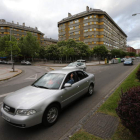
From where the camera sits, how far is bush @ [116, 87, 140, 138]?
2074mm

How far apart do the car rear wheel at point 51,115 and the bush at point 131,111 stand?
1803 mm

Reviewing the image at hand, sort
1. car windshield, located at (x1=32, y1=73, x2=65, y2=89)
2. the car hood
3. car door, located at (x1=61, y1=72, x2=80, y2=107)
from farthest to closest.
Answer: car windshield, located at (x1=32, y1=73, x2=65, y2=89) < car door, located at (x1=61, y1=72, x2=80, y2=107) < the car hood

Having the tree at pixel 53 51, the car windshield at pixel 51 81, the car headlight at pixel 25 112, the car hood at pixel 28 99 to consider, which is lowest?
the car headlight at pixel 25 112

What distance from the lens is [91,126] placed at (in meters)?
2.94

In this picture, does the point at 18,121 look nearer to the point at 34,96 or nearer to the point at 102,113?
the point at 34,96

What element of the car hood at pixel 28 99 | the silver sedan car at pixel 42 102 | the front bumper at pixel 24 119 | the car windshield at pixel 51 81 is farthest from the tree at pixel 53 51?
the front bumper at pixel 24 119

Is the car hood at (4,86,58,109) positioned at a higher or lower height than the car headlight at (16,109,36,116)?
higher

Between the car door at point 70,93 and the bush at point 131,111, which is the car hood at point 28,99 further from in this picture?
the bush at point 131,111

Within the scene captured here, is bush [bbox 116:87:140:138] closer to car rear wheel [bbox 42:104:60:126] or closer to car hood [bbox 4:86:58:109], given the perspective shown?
car rear wheel [bbox 42:104:60:126]

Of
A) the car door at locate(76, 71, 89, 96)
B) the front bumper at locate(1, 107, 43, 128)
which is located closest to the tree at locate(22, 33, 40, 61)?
the car door at locate(76, 71, 89, 96)

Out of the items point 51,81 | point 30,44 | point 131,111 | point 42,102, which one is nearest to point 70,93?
point 51,81

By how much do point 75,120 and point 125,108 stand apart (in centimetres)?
174

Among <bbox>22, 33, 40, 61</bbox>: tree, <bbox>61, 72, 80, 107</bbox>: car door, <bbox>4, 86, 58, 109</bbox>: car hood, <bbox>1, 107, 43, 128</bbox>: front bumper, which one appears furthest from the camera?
<bbox>22, 33, 40, 61</bbox>: tree

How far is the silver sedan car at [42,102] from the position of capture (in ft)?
8.98
